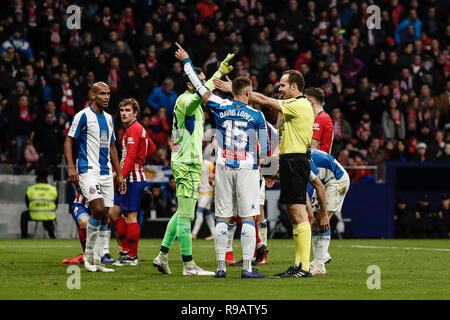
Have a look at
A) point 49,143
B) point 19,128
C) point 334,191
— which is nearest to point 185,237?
point 334,191

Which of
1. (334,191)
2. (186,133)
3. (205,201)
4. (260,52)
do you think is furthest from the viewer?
(260,52)

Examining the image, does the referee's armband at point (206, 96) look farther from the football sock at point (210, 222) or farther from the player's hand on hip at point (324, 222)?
the football sock at point (210, 222)

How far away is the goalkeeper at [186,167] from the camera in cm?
1059

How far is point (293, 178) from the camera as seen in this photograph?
10125mm

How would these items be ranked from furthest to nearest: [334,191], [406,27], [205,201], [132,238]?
[406,27], [205,201], [132,238], [334,191]

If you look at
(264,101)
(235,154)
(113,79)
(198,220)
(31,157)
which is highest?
(113,79)

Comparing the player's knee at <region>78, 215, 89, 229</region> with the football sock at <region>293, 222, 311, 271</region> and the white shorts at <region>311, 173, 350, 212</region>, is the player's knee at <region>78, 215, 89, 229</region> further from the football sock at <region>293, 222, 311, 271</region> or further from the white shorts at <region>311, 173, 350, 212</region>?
the football sock at <region>293, 222, 311, 271</region>

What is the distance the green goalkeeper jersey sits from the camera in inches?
424

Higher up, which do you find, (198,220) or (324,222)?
(324,222)

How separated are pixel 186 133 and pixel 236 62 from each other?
43.1ft

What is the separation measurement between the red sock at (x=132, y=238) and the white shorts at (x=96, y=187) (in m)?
1.49

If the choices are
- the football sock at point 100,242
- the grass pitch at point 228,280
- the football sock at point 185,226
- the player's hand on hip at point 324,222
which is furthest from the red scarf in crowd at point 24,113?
the player's hand on hip at point 324,222

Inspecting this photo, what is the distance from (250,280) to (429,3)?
20.5m

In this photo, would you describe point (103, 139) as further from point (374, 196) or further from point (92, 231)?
point (374, 196)
